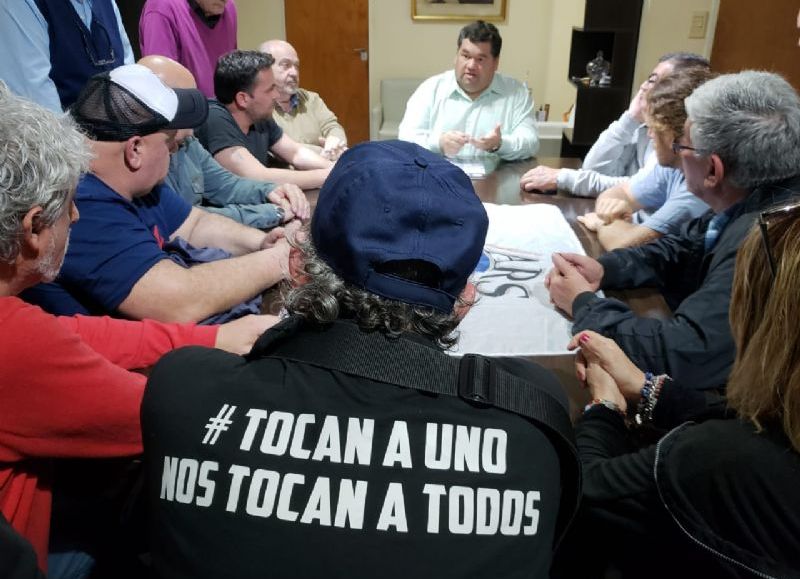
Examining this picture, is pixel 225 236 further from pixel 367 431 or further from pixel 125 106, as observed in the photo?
pixel 367 431

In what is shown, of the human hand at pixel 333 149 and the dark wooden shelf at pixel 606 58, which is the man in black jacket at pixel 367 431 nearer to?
the human hand at pixel 333 149

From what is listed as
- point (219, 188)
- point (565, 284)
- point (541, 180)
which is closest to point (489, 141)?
point (541, 180)

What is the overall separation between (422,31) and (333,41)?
760mm

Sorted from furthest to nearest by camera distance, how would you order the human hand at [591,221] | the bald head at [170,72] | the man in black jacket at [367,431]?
the human hand at [591,221] < the bald head at [170,72] < the man in black jacket at [367,431]

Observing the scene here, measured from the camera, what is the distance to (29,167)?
87 centimetres

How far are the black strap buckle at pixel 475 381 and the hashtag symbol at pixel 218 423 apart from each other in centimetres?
26

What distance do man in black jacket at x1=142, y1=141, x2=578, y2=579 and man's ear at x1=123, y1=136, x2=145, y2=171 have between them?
32.5 inches

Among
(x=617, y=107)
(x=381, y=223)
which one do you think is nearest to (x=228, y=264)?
(x=381, y=223)

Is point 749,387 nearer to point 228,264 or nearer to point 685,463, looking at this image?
point 685,463

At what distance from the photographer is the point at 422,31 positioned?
5312 mm

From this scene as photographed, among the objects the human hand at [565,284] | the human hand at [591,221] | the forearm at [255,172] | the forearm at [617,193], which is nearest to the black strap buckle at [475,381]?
the human hand at [565,284]

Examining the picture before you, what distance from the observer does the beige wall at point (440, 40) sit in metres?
5.18

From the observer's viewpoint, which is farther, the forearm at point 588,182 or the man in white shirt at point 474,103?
the man in white shirt at point 474,103

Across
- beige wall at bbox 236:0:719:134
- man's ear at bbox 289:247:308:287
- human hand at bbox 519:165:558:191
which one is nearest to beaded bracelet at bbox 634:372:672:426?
man's ear at bbox 289:247:308:287
